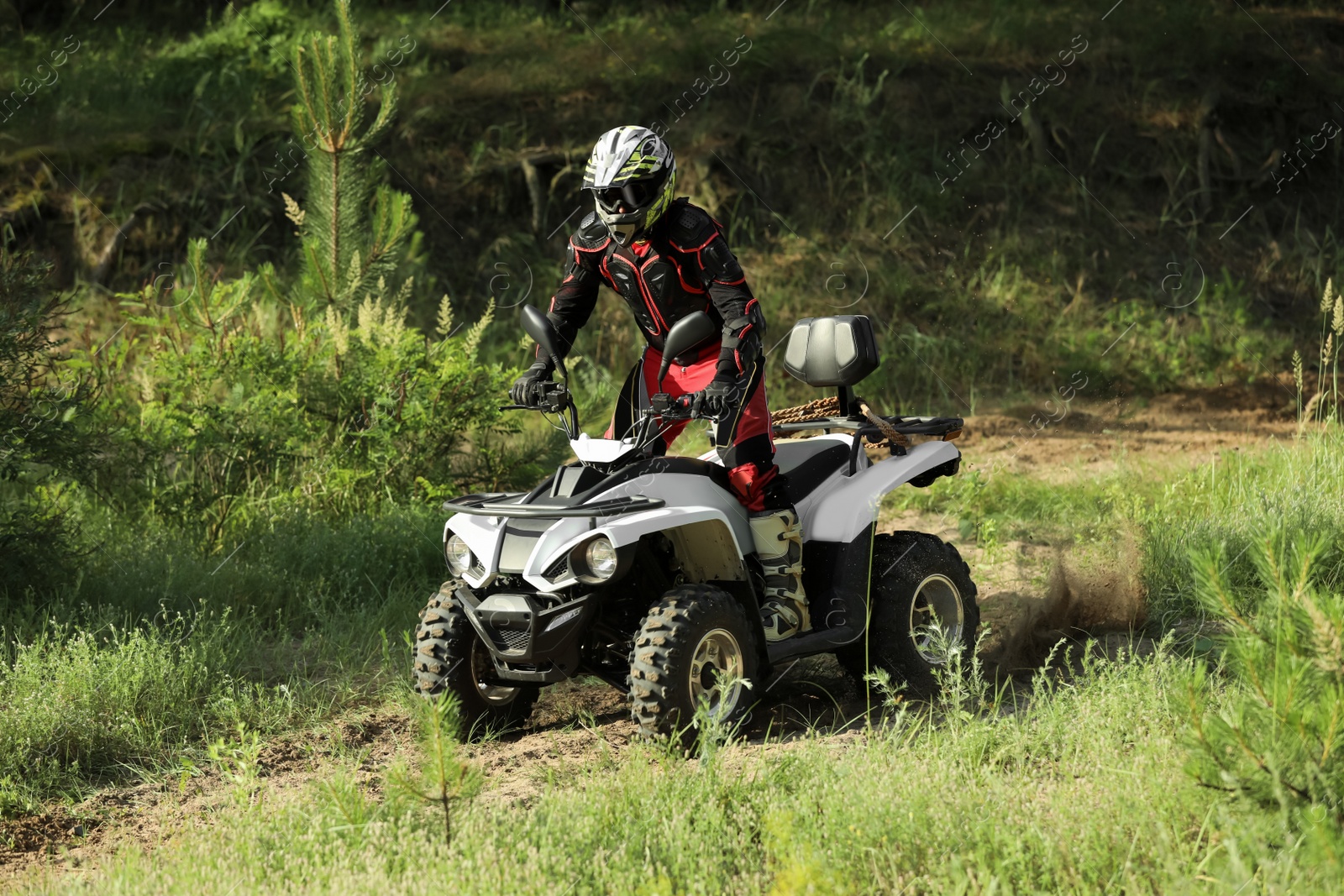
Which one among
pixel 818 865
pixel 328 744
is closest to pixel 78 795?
pixel 328 744

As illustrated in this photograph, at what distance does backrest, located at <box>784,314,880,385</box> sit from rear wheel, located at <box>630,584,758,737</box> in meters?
1.23

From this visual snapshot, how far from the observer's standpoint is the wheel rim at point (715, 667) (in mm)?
4566

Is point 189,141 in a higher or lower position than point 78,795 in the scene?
higher

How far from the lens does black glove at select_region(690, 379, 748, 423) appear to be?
4.65 m

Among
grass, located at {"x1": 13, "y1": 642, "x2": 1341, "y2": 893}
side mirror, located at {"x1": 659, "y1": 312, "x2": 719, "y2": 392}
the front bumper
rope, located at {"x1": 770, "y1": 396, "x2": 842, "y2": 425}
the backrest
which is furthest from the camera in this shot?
rope, located at {"x1": 770, "y1": 396, "x2": 842, "y2": 425}

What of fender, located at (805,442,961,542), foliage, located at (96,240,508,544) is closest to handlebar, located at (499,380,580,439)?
fender, located at (805,442,961,542)

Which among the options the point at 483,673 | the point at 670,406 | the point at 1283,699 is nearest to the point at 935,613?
the point at 670,406

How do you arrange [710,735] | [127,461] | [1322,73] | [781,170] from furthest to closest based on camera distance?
[1322,73], [781,170], [127,461], [710,735]

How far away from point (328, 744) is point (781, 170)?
31.3ft

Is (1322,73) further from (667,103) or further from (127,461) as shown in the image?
(127,461)

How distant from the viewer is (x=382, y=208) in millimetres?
7766

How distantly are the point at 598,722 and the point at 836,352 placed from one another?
1.73 metres

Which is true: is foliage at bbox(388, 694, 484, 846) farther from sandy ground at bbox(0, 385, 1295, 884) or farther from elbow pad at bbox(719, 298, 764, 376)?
elbow pad at bbox(719, 298, 764, 376)

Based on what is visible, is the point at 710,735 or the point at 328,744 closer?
the point at 710,735
